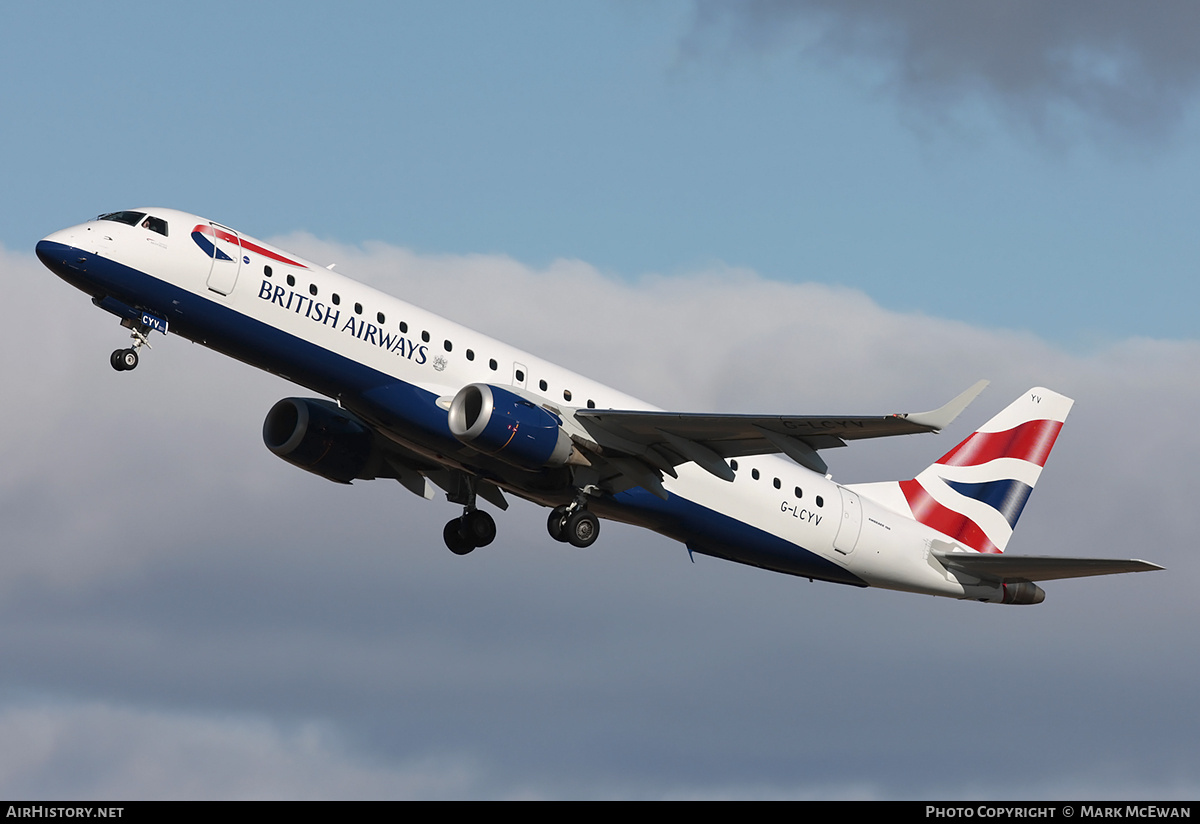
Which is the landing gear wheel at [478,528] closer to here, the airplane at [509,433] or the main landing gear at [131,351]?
the airplane at [509,433]

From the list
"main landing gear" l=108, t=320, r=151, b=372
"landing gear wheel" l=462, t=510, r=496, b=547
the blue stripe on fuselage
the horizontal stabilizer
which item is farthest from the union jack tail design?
"main landing gear" l=108, t=320, r=151, b=372

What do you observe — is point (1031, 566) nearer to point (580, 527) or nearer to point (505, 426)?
point (580, 527)

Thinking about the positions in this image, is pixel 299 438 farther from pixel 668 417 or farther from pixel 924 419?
pixel 924 419

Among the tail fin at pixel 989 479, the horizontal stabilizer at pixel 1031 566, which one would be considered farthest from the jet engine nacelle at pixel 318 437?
the horizontal stabilizer at pixel 1031 566

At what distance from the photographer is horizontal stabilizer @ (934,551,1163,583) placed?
1270 inches

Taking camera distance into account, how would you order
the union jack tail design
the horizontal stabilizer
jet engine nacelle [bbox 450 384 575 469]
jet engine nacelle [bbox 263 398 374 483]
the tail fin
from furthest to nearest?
the union jack tail design
the tail fin
jet engine nacelle [bbox 263 398 374 483]
the horizontal stabilizer
jet engine nacelle [bbox 450 384 575 469]

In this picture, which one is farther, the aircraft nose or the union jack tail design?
the union jack tail design

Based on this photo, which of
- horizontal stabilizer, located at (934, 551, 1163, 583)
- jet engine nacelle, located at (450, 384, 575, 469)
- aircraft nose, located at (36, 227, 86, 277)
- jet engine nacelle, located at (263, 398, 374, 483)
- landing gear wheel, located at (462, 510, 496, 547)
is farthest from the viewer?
landing gear wheel, located at (462, 510, 496, 547)

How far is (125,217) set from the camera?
99.2 ft

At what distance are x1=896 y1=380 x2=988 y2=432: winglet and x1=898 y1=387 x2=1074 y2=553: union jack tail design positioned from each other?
12187mm

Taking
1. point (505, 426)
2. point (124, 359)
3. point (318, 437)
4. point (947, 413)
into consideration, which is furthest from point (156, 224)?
point (947, 413)

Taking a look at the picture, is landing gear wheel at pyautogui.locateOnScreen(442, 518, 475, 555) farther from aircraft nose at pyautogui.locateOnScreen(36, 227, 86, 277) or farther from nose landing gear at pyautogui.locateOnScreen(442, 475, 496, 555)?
aircraft nose at pyautogui.locateOnScreen(36, 227, 86, 277)

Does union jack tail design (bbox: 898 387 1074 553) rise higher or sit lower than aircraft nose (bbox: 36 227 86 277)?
higher

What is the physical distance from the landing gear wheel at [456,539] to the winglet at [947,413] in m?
13.7
